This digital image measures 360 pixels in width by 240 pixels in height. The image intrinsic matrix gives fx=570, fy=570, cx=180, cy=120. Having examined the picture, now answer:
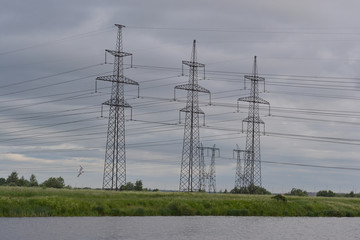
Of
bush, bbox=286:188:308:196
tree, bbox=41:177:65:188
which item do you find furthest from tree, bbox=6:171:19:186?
bush, bbox=286:188:308:196

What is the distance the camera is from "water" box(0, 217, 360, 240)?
2140 inches

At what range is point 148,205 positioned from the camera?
260 feet

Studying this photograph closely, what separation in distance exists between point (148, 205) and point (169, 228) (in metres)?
17.4

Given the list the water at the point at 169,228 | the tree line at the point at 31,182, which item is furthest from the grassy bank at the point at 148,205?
the tree line at the point at 31,182

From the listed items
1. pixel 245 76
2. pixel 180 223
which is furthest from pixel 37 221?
pixel 245 76

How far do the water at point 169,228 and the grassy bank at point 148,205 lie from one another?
3726 mm

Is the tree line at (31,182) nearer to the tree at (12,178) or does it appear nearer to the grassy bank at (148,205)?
the tree at (12,178)

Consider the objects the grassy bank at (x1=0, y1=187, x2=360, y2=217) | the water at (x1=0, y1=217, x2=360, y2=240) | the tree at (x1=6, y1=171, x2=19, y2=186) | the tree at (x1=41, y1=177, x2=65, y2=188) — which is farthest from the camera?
the tree at (x1=6, y1=171, x2=19, y2=186)

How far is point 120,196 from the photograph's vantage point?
84.1 meters

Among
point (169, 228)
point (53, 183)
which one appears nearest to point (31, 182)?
point (53, 183)

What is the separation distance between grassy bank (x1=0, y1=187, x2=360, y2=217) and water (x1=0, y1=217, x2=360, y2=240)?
373 cm

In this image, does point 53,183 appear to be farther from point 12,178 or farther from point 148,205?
point 148,205

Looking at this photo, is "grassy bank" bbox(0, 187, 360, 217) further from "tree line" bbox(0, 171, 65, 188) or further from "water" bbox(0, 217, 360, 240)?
"tree line" bbox(0, 171, 65, 188)

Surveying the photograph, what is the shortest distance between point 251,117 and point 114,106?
26595mm
